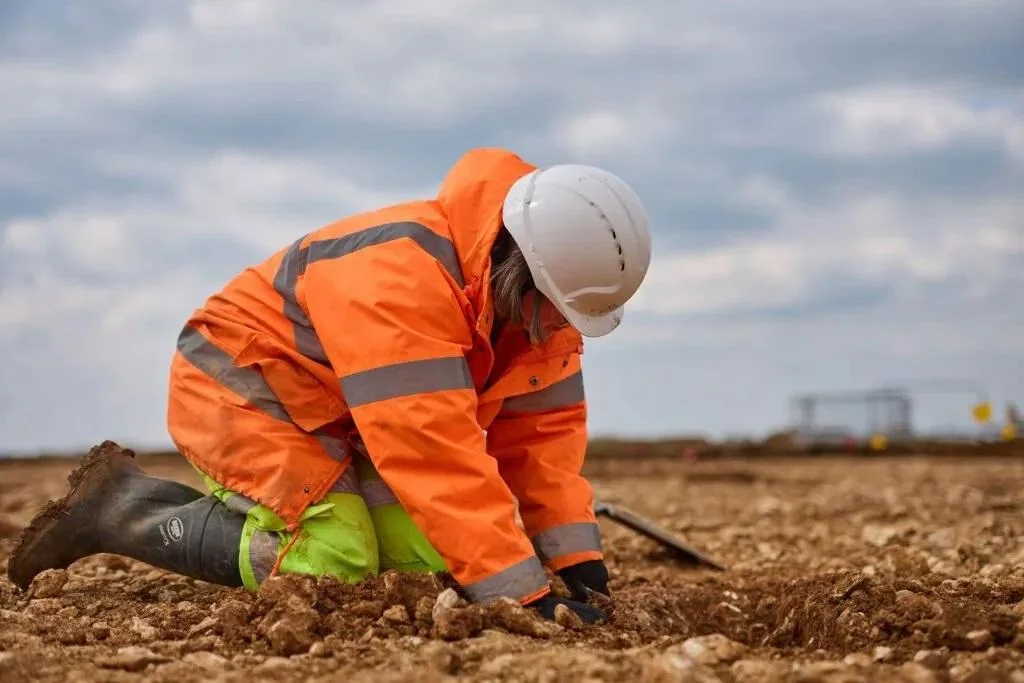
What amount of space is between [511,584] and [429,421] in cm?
53

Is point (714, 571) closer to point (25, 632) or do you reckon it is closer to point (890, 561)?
point (890, 561)

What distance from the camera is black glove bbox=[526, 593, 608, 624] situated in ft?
11.1

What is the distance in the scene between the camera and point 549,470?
4.08m

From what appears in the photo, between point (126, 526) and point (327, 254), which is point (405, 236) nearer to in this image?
point (327, 254)

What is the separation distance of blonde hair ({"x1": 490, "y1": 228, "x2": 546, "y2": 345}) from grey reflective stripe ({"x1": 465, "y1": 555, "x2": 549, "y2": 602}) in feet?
2.60

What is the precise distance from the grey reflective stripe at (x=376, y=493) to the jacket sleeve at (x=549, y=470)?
15.8 inches

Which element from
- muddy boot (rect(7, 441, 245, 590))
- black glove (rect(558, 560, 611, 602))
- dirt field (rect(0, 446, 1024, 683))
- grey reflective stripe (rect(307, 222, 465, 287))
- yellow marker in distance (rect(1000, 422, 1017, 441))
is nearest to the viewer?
dirt field (rect(0, 446, 1024, 683))

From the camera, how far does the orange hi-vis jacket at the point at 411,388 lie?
3.34 m

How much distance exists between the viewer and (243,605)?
346 cm

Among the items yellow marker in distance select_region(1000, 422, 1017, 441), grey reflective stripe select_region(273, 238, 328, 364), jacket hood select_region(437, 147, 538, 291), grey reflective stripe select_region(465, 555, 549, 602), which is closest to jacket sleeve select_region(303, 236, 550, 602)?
grey reflective stripe select_region(465, 555, 549, 602)

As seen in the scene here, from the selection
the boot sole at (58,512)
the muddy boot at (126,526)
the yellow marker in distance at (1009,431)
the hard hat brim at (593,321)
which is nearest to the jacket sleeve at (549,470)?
the hard hat brim at (593,321)

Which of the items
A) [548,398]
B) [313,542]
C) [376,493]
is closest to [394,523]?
[376,493]

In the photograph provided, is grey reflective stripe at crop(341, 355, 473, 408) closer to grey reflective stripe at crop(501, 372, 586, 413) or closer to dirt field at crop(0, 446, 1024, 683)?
dirt field at crop(0, 446, 1024, 683)

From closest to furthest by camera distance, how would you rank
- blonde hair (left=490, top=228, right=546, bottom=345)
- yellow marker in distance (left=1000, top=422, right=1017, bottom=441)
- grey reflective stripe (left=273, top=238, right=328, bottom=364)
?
1. blonde hair (left=490, top=228, right=546, bottom=345)
2. grey reflective stripe (left=273, top=238, right=328, bottom=364)
3. yellow marker in distance (left=1000, top=422, right=1017, bottom=441)
